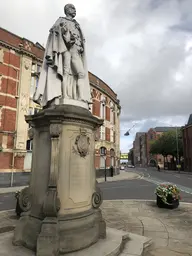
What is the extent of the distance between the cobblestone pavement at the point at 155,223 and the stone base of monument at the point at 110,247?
299 millimetres

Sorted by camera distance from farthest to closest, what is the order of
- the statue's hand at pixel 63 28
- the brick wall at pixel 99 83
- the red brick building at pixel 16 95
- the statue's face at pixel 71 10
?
the brick wall at pixel 99 83 < the red brick building at pixel 16 95 < the statue's face at pixel 71 10 < the statue's hand at pixel 63 28

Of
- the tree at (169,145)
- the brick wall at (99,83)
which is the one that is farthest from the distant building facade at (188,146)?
the brick wall at (99,83)

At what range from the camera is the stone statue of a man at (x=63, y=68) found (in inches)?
207

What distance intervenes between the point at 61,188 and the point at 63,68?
2978 mm

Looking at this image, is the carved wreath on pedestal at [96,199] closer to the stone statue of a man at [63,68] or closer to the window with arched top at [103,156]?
the stone statue of a man at [63,68]

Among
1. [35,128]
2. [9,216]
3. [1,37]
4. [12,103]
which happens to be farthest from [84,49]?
[1,37]

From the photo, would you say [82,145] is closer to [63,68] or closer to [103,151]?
[63,68]

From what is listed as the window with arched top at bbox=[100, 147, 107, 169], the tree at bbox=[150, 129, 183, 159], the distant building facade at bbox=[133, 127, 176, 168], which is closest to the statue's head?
the window with arched top at bbox=[100, 147, 107, 169]

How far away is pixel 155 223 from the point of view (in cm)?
709

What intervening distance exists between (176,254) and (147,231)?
5.34 feet

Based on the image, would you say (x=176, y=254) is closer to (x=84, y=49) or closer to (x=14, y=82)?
(x=84, y=49)

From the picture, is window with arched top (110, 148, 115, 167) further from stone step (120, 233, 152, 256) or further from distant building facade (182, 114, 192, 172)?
distant building facade (182, 114, 192, 172)

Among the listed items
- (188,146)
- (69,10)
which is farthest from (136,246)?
(188,146)

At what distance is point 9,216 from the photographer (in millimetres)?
7906
